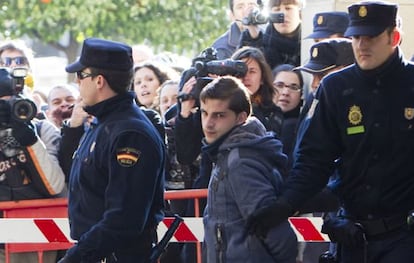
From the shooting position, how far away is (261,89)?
329 inches

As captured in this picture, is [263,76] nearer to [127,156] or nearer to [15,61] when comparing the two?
[15,61]

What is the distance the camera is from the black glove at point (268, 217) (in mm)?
6188

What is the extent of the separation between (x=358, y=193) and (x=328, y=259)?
42 cm

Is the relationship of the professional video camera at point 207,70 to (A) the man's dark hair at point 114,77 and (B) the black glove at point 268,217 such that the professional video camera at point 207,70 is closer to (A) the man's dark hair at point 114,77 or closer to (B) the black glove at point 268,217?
(A) the man's dark hair at point 114,77

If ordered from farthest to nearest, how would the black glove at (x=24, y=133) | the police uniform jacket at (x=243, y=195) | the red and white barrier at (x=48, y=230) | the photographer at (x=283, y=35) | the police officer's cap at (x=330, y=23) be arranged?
the photographer at (x=283, y=35), the police officer's cap at (x=330, y=23), the red and white barrier at (x=48, y=230), the black glove at (x=24, y=133), the police uniform jacket at (x=243, y=195)

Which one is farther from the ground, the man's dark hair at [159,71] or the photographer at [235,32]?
the photographer at [235,32]

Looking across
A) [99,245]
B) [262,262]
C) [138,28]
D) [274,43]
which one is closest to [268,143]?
[262,262]

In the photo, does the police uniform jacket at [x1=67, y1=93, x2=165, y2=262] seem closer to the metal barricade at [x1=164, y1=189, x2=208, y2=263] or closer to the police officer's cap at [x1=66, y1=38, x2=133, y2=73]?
the police officer's cap at [x1=66, y1=38, x2=133, y2=73]

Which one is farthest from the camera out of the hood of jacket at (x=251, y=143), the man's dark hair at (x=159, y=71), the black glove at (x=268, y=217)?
the man's dark hair at (x=159, y=71)

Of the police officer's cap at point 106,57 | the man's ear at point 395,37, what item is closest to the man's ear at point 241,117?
the police officer's cap at point 106,57

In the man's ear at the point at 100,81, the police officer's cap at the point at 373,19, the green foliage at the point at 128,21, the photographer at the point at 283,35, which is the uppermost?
the police officer's cap at the point at 373,19

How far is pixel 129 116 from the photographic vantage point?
20.7ft

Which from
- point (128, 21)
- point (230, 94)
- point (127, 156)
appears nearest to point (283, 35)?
point (230, 94)

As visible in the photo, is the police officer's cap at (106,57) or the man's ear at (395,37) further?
the police officer's cap at (106,57)
